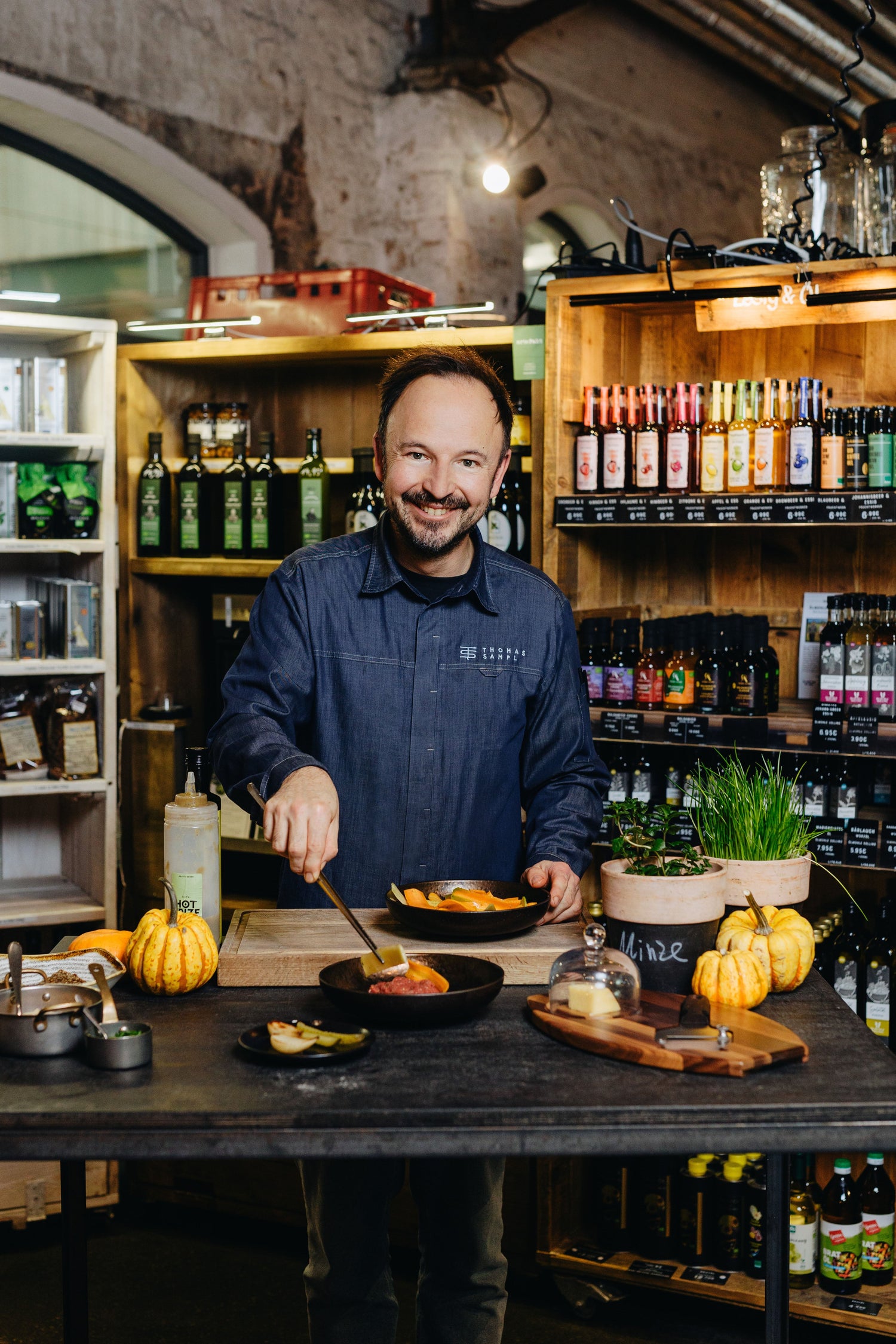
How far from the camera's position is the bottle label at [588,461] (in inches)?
131

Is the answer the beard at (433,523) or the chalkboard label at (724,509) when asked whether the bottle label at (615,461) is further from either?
the beard at (433,523)

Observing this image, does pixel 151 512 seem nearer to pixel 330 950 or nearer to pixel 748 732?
pixel 748 732

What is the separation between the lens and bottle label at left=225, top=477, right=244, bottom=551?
13.0 ft

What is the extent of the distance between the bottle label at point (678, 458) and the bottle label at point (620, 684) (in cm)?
47

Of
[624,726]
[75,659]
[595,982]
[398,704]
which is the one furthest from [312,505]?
[595,982]

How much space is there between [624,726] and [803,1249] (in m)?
1.25

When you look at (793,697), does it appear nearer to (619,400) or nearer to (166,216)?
(619,400)

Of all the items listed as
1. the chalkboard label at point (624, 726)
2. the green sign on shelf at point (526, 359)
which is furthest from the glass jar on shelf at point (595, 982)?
the green sign on shelf at point (526, 359)

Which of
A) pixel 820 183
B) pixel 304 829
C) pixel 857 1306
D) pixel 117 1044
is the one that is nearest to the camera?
pixel 117 1044

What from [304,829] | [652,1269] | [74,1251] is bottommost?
[652,1269]

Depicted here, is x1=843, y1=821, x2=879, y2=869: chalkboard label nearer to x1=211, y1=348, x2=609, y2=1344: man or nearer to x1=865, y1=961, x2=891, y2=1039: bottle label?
x1=865, y1=961, x2=891, y2=1039: bottle label

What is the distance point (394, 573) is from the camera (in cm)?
248

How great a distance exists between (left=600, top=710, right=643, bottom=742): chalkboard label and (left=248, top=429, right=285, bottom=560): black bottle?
1.18 metres

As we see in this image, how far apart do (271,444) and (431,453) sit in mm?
1706
